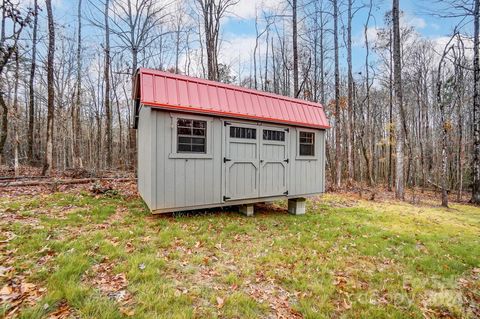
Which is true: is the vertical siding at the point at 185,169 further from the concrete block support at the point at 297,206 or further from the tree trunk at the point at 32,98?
the tree trunk at the point at 32,98

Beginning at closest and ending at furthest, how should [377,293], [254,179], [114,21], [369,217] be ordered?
[377,293] < [254,179] < [369,217] < [114,21]

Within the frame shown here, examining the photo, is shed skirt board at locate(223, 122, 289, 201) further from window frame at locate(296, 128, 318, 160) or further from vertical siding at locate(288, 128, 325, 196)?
window frame at locate(296, 128, 318, 160)

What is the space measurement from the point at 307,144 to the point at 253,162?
2215 mm

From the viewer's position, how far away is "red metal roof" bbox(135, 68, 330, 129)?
487 centimetres

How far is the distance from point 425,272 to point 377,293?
1399 mm

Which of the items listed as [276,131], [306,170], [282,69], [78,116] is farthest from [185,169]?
[282,69]

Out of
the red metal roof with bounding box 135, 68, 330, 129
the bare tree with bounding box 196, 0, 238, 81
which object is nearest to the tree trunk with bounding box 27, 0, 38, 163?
the bare tree with bounding box 196, 0, 238, 81

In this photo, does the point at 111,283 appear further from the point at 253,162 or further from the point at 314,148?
the point at 314,148

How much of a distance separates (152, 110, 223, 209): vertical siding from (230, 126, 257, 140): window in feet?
1.27

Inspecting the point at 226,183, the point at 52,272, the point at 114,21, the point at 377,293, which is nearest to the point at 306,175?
the point at 226,183

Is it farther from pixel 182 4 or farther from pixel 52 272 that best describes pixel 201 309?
pixel 182 4

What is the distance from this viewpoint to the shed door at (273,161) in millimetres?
6301

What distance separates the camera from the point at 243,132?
5984 millimetres

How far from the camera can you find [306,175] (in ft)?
23.8
